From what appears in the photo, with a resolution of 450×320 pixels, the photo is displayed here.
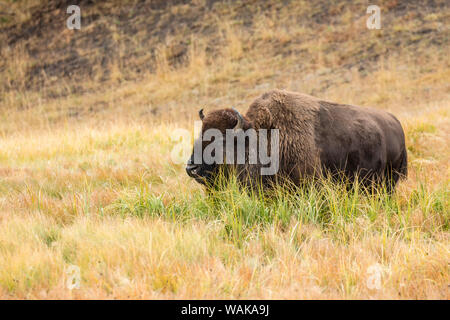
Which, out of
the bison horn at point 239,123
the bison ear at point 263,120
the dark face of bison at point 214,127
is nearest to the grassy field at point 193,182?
the dark face of bison at point 214,127

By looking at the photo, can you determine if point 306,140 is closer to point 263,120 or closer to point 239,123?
point 263,120

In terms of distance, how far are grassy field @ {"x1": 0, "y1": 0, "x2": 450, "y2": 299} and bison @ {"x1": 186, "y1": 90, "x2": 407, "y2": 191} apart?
12.1 inches

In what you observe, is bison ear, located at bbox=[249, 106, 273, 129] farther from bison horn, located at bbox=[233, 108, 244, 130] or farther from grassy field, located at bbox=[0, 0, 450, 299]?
grassy field, located at bbox=[0, 0, 450, 299]

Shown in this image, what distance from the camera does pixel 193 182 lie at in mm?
6156

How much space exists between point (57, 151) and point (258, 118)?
4803 millimetres

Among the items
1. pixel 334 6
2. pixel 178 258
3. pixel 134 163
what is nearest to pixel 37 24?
pixel 334 6

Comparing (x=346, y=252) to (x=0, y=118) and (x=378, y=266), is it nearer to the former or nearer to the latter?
(x=378, y=266)

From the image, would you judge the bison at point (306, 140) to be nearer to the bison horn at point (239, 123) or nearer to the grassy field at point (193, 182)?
the bison horn at point (239, 123)

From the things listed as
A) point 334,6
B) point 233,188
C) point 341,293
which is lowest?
point 341,293

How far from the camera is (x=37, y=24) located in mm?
22781

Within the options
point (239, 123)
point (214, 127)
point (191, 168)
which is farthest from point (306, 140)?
point (191, 168)

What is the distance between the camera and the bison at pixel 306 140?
5168mm

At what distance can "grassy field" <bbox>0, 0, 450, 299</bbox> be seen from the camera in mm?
3482
